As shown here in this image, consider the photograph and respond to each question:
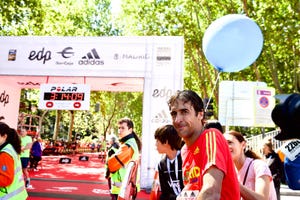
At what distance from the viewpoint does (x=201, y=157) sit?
1.76 metres

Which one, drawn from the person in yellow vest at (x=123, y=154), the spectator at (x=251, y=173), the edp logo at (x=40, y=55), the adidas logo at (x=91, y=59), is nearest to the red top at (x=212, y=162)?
the spectator at (x=251, y=173)

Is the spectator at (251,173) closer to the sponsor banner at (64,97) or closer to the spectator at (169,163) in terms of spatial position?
the spectator at (169,163)

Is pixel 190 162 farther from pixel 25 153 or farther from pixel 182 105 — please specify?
pixel 25 153

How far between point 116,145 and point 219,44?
2347 millimetres

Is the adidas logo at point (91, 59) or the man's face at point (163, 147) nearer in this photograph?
the man's face at point (163, 147)

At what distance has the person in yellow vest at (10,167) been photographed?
3.31 m

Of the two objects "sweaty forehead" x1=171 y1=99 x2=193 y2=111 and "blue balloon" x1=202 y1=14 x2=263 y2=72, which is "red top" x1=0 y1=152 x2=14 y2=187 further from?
"blue balloon" x1=202 y1=14 x2=263 y2=72

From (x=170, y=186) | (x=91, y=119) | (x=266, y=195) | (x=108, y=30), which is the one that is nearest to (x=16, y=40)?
(x=170, y=186)

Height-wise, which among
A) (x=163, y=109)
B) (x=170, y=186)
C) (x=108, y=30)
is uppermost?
(x=108, y=30)

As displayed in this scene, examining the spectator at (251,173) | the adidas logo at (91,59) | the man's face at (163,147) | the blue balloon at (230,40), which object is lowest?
the spectator at (251,173)

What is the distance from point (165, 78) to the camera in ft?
34.7

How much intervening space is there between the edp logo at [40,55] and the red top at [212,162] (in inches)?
394

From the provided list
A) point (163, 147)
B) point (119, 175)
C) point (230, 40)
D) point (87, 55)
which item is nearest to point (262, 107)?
point (230, 40)

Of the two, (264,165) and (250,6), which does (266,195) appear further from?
(250,6)
